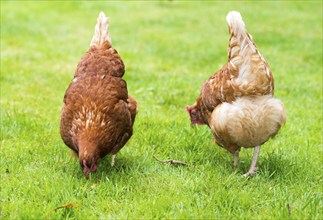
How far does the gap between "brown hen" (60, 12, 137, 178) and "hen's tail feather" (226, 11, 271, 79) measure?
1171 millimetres

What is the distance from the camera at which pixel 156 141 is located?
5.42 meters

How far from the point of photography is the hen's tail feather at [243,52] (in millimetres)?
4355

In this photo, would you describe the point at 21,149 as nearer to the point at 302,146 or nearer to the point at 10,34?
the point at 302,146

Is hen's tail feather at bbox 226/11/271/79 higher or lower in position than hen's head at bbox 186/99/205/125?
higher

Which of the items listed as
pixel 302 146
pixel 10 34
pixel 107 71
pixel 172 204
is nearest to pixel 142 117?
pixel 107 71

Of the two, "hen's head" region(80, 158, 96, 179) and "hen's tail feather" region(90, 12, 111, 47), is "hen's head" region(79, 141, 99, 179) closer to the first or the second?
"hen's head" region(80, 158, 96, 179)

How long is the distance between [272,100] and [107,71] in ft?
5.34

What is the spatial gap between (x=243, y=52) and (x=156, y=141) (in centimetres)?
157

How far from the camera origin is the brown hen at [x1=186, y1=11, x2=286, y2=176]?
4.38 m

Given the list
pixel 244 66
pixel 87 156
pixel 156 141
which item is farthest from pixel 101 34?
pixel 244 66

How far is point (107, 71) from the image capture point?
4797 mm

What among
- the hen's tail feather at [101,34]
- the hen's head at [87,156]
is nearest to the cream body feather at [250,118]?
the hen's head at [87,156]

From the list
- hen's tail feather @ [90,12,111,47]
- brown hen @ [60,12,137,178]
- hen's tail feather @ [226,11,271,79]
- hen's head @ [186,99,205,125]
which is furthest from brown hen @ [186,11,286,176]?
hen's tail feather @ [90,12,111,47]

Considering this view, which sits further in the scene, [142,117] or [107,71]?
[142,117]
